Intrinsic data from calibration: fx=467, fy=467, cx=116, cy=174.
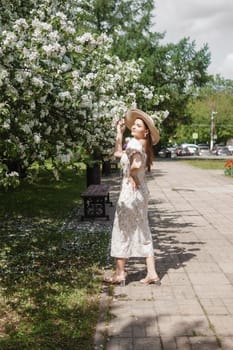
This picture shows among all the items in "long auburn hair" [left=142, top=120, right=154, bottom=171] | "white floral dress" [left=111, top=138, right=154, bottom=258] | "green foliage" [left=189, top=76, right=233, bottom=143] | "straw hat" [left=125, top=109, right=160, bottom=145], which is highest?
"green foliage" [left=189, top=76, right=233, bottom=143]

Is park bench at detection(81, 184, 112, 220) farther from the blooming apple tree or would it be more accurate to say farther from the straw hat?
the straw hat

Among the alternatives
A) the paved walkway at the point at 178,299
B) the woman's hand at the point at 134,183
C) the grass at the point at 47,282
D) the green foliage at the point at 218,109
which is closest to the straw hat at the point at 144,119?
the woman's hand at the point at 134,183

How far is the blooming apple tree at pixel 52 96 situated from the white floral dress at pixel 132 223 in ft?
4.77

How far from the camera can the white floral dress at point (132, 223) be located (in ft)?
20.3

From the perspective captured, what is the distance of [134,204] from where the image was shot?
6.19m

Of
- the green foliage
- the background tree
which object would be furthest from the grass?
the green foliage

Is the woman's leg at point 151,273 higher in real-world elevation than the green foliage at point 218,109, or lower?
lower

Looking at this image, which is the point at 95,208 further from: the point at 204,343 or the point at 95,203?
the point at 204,343

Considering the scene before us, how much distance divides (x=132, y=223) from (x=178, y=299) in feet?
3.80

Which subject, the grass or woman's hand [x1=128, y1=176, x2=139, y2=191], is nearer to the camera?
the grass

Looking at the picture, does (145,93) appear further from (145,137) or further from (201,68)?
(201,68)

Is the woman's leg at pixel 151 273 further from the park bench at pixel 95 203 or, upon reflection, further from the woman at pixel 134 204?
the park bench at pixel 95 203

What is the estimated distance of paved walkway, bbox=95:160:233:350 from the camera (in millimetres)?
4598

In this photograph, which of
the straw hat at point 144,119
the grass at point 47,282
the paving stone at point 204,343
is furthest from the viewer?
the straw hat at point 144,119
